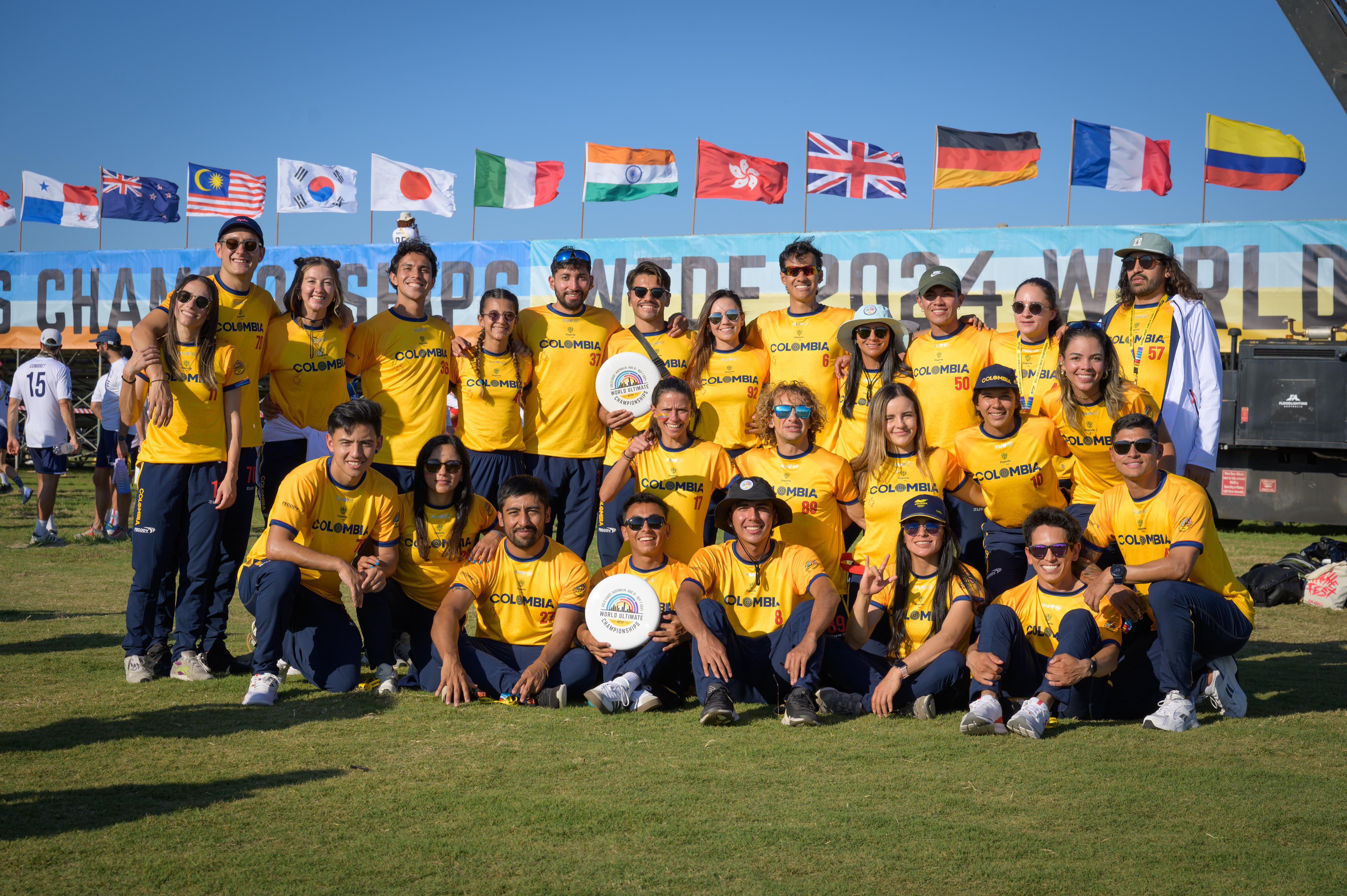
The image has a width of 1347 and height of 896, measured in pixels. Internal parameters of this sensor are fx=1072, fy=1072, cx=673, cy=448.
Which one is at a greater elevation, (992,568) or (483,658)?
(992,568)

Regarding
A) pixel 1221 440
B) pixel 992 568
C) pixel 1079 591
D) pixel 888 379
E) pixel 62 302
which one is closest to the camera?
pixel 1079 591

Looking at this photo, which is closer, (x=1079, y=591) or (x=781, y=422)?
(x=1079, y=591)

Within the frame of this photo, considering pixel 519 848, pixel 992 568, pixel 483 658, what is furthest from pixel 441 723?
pixel 992 568

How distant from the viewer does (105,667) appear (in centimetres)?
584

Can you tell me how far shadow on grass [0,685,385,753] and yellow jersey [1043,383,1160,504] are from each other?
12.4ft

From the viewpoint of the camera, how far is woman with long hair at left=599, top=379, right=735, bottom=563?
5.94 m

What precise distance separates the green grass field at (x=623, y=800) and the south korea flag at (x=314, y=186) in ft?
57.0

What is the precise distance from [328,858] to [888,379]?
13.2ft

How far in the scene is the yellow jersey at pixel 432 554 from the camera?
19.2ft

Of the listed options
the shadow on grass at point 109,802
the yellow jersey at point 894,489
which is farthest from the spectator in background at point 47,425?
the yellow jersey at point 894,489

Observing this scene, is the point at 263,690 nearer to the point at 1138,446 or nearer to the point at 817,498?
the point at 817,498

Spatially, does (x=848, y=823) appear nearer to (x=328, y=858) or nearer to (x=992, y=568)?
(x=328, y=858)

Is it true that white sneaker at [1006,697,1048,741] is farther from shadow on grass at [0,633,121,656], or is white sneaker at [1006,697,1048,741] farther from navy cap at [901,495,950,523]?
shadow on grass at [0,633,121,656]

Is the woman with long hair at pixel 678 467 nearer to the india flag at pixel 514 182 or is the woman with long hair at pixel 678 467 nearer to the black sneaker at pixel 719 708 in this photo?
the black sneaker at pixel 719 708
